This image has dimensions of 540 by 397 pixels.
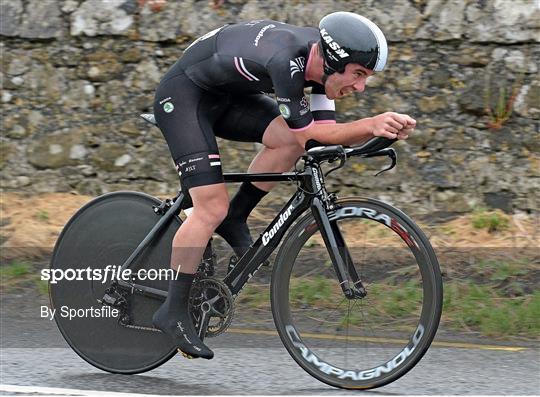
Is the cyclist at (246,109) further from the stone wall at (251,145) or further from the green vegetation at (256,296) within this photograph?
the stone wall at (251,145)

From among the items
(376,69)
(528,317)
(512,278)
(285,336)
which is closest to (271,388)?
(285,336)

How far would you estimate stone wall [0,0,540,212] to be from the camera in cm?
852

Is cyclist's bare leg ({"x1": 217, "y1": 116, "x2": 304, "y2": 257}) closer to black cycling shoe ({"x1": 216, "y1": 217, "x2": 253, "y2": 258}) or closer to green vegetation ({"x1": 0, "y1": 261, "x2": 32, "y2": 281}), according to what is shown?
black cycling shoe ({"x1": 216, "y1": 217, "x2": 253, "y2": 258})

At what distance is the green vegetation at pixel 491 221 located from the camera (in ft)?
26.8

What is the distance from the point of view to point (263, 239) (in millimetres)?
5562

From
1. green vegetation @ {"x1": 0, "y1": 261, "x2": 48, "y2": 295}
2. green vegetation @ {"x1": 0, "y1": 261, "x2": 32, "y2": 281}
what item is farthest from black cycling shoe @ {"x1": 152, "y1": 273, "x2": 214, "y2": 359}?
green vegetation @ {"x1": 0, "y1": 261, "x2": 32, "y2": 281}

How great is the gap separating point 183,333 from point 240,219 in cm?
64

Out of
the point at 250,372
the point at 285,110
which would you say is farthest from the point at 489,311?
the point at 285,110

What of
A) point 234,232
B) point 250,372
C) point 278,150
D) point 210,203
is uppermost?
point 278,150

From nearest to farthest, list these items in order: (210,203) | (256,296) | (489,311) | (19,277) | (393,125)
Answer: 1. (393,125)
2. (210,203)
3. (489,311)
4. (256,296)
5. (19,277)

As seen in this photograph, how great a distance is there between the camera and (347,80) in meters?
5.16

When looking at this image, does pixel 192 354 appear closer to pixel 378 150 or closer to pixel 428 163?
pixel 378 150

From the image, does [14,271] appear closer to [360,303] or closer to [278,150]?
[278,150]

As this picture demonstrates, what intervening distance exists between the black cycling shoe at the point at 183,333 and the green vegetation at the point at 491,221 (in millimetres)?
3236
